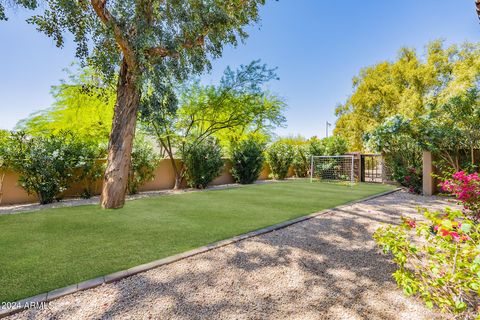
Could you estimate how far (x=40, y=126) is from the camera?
36.1 feet

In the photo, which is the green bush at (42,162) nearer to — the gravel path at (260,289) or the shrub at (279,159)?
the gravel path at (260,289)

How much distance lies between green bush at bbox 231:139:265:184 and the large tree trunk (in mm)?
6876

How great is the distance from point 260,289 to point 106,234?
111 inches

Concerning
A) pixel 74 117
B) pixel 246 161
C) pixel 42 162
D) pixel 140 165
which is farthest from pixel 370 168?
pixel 74 117

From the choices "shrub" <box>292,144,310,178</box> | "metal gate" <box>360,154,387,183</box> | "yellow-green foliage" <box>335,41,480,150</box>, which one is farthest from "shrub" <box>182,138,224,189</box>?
"yellow-green foliage" <box>335,41,480,150</box>

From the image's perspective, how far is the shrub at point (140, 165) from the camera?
8156mm

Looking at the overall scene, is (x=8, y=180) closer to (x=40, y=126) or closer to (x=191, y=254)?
(x=40, y=126)

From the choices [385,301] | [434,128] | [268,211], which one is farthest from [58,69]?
[434,128]

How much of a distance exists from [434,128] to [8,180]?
13.1 metres

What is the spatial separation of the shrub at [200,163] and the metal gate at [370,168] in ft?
28.4

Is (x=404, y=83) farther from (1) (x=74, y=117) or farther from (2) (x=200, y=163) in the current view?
(1) (x=74, y=117)

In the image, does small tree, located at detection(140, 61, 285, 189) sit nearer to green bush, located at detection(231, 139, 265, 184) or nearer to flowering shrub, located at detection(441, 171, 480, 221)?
green bush, located at detection(231, 139, 265, 184)

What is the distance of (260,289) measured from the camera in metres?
2.30

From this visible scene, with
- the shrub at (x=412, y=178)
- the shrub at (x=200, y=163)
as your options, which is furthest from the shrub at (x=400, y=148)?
the shrub at (x=200, y=163)
